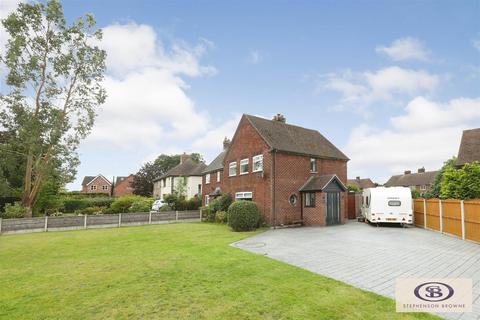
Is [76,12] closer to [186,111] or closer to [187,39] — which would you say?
[186,111]

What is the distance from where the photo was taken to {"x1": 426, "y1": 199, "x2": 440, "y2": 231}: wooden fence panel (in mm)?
16580

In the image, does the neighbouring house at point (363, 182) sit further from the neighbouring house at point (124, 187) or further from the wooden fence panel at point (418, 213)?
the neighbouring house at point (124, 187)

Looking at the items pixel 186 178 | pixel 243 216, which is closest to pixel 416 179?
pixel 186 178

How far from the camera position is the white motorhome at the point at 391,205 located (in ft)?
59.7

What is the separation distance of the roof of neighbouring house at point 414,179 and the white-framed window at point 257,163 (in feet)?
170

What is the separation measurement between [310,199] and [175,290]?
16.4m

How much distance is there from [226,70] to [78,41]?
1656cm

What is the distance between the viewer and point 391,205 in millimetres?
18500

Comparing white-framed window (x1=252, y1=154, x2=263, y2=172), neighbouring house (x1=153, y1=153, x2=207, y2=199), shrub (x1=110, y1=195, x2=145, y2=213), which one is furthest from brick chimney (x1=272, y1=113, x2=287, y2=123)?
neighbouring house (x1=153, y1=153, x2=207, y2=199)

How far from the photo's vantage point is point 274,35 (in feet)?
50.0

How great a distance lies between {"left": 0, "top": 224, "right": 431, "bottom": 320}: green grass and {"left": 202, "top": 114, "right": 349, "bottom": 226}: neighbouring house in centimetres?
1026

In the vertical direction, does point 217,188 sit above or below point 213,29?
below

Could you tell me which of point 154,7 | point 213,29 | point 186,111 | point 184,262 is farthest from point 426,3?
point 186,111

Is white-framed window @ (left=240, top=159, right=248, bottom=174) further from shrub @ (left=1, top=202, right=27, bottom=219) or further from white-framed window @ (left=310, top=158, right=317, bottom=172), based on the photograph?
shrub @ (left=1, top=202, right=27, bottom=219)
